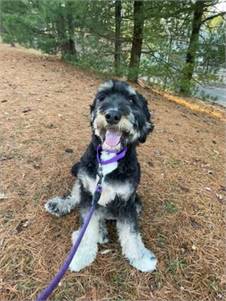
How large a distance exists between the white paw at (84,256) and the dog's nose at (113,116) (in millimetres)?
1148

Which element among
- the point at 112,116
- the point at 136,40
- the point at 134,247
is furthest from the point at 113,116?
the point at 136,40

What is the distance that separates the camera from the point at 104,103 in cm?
243

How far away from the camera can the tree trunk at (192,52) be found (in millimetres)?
8727

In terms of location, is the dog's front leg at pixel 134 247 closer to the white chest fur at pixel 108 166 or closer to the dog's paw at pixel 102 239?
the dog's paw at pixel 102 239

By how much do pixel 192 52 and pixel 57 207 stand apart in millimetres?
7316

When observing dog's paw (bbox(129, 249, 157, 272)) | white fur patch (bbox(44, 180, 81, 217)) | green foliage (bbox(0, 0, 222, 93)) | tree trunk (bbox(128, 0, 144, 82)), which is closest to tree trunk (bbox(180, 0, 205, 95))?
green foliage (bbox(0, 0, 222, 93))

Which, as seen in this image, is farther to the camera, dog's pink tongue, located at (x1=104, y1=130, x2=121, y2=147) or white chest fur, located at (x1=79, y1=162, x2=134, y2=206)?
white chest fur, located at (x1=79, y1=162, x2=134, y2=206)

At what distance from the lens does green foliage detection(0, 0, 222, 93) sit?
28.2 ft

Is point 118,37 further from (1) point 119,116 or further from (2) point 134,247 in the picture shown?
(2) point 134,247

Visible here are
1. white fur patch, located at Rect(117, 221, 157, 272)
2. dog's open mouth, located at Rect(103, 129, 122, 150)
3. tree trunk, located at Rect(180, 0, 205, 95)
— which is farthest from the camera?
tree trunk, located at Rect(180, 0, 205, 95)

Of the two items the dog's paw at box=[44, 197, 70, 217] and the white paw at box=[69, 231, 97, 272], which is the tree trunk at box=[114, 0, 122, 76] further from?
the white paw at box=[69, 231, 97, 272]

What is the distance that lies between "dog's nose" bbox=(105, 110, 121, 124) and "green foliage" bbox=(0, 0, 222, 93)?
6.71 metres

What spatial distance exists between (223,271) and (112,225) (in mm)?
1109

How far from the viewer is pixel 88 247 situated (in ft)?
8.79
